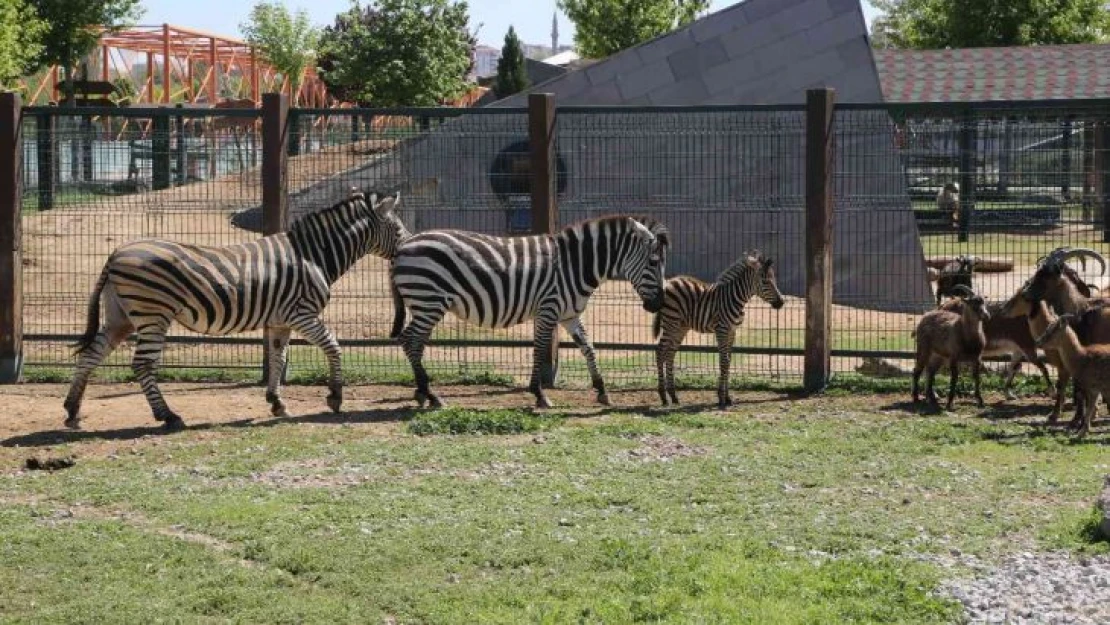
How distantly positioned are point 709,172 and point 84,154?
8.23 meters

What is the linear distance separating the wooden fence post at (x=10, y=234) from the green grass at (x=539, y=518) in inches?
147

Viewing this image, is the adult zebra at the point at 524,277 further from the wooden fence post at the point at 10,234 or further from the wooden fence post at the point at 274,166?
the wooden fence post at the point at 10,234

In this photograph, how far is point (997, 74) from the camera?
3725 centimetres

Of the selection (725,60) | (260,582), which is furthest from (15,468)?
(725,60)

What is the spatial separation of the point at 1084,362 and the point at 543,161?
5459 mm

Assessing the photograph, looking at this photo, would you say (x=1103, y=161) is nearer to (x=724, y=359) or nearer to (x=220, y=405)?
(x=724, y=359)

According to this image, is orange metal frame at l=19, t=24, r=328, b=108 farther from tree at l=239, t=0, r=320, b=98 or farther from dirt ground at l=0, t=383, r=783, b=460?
dirt ground at l=0, t=383, r=783, b=460

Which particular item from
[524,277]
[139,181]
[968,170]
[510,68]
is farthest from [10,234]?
[510,68]

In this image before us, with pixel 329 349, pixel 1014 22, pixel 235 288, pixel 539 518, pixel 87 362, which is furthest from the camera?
pixel 1014 22

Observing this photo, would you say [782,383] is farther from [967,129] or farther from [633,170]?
[633,170]

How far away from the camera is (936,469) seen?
11.5m

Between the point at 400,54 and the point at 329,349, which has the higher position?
the point at 400,54

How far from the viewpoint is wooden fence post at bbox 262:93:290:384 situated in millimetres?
15820

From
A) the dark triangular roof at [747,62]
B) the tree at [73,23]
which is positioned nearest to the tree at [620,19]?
the tree at [73,23]
